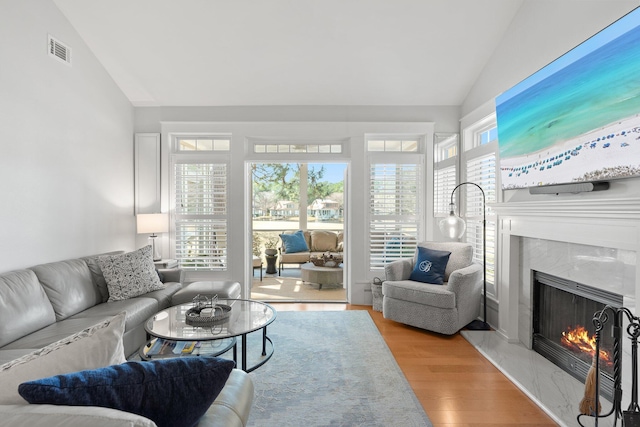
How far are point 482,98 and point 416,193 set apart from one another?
1386 millimetres

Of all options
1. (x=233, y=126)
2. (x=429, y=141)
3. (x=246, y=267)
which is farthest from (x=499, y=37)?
(x=246, y=267)

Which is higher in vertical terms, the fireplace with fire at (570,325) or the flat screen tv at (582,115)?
the flat screen tv at (582,115)

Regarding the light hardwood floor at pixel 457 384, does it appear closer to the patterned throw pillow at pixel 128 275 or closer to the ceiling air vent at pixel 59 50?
the patterned throw pillow at pixel 128 275

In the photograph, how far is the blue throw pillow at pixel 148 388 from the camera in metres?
0.79

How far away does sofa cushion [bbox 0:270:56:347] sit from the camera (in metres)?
2.17

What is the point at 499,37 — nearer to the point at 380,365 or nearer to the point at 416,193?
the point at 416,193

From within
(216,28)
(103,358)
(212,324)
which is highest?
(216,28)

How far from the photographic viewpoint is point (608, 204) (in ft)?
6.31

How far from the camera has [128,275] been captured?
3.17 m

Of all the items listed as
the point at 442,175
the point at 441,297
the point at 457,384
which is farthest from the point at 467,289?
the point at 442,175

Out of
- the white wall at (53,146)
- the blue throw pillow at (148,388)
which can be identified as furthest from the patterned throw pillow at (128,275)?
the blue throw pillow at (148,388)

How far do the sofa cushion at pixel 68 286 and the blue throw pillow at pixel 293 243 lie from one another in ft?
13.0

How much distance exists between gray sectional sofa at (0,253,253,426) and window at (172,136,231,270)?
960 mm

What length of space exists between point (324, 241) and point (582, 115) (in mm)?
5261
